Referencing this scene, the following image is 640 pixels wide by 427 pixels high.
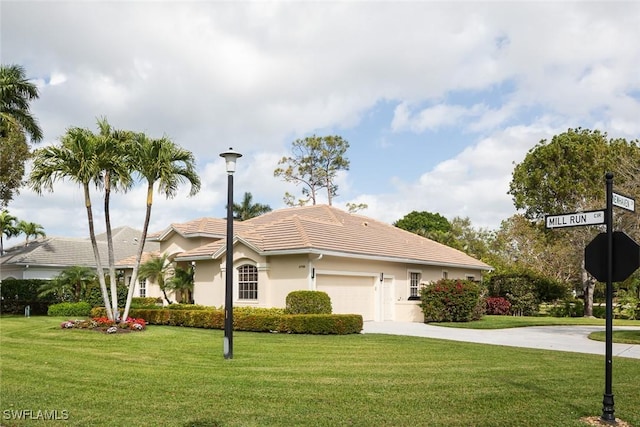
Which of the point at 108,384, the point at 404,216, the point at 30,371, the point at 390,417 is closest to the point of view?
the point at 390,417

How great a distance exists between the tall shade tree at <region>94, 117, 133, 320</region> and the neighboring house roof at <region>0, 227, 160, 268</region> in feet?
65.7

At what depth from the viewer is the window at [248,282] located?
960 inches

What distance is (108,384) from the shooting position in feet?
31.9

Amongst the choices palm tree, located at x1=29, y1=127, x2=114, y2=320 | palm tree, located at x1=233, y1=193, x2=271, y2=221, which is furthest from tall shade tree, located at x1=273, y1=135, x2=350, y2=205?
palm tree, located at x1=29, y1=127, x2=114, y2=320

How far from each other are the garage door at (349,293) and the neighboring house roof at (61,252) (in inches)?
816

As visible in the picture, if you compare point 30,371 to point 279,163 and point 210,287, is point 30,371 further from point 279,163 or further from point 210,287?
point 279,163

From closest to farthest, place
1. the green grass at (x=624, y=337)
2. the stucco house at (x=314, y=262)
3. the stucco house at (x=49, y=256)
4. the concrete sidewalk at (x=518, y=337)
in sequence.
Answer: the concrete sidewalk at (x=518, y=337)
the green grass at (x=624, y=337)
the stucco house at (x=314, y=262)
the stucco house at (x=49, y=256)

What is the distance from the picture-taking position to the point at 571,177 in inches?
1490

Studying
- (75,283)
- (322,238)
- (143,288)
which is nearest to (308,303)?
(322,238)

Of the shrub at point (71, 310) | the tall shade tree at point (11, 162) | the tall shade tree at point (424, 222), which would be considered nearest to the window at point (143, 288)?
the shrub at point (71, 310)

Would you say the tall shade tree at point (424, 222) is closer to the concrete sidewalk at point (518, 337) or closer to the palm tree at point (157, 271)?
the palm tree at point (157, 271)

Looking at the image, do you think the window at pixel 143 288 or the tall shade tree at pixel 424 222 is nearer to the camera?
the window at pixel 143 288

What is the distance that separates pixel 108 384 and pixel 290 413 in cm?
382

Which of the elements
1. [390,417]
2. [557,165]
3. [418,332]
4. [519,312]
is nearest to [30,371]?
[390,417]
